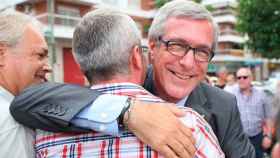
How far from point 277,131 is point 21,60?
3.60ft

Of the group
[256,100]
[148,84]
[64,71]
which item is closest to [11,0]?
[64,71]

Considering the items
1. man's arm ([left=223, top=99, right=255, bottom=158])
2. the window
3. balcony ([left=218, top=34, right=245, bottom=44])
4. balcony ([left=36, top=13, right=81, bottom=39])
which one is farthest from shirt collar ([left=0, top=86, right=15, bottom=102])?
balcony ([left=218, top=34, right=245, bottom=44])

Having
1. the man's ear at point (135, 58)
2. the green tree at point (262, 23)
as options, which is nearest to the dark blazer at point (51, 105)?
the man's ear at point (135, 58)

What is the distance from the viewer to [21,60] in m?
1.56

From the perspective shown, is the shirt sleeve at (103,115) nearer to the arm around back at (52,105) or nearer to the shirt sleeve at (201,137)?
the arm around back at (52,105)

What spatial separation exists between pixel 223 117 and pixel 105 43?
795mm

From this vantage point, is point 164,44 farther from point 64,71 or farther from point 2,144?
point 64,71

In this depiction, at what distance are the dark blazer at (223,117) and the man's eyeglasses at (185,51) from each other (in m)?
0.21

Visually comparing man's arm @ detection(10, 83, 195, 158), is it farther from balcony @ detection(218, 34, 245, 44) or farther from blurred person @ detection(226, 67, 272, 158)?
balcony @ detection(218, 34, 245, 44)

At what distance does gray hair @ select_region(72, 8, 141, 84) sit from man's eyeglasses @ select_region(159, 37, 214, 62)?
0.48 m

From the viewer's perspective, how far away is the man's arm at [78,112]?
122 cm

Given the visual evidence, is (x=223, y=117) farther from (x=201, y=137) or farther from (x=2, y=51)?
(x=2, y=51)

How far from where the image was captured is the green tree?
19.5 metres

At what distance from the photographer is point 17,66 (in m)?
1.56
